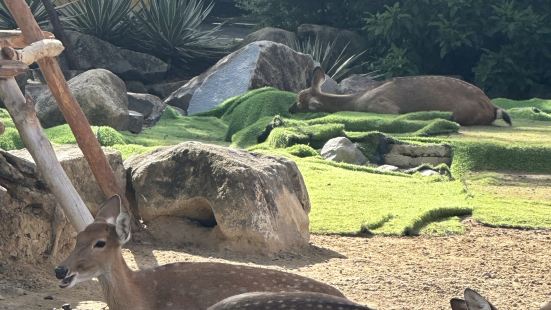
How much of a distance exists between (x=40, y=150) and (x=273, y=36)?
627 inches

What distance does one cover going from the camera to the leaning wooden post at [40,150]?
6.94 meters

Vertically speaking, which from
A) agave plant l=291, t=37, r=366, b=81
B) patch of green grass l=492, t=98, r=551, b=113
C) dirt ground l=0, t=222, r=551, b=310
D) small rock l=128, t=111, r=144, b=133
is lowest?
agave plant l=291, t=37, r=366, b=81

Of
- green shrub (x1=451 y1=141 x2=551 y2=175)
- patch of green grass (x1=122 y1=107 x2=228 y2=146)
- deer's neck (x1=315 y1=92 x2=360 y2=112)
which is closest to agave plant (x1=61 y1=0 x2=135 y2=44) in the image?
patch of green grass (x1=122 y1=107 x2=228 y2=146)

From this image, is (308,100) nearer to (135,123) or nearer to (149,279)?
(135,123)

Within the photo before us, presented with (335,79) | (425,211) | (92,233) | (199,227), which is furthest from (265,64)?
(92,233)

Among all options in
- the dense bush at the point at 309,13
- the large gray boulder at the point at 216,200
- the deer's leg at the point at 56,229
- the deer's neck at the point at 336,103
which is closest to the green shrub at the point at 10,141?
the large gray boulder at the point at 216,200

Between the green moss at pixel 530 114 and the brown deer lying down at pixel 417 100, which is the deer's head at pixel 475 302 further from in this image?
the green moss at pixel 530 114

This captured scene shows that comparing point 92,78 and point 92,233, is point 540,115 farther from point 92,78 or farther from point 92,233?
point 92,233

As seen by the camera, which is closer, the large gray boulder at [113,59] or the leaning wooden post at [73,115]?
the leaning wooden post at [73,115]

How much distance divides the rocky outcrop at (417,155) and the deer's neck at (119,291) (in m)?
6.83

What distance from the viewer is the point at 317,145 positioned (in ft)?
43.1

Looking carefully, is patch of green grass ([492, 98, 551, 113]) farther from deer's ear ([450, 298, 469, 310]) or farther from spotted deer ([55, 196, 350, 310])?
deer's ear ([450, 298, 469, 310])

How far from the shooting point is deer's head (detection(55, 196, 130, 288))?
231 inches

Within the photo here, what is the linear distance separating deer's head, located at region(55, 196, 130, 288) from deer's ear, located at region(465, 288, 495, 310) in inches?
87.1
